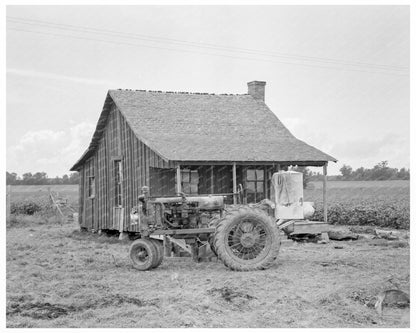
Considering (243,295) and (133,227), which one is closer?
(243,295)

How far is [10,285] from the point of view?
→ 11.9 metres

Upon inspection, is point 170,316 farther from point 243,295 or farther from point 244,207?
point 244,207

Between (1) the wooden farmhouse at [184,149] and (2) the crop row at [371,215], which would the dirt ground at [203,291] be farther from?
(2) the crop row at [371,215]

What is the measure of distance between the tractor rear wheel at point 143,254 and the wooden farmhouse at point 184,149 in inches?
187

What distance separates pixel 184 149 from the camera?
1952cm

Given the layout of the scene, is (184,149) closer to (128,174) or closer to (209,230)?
(128,174)

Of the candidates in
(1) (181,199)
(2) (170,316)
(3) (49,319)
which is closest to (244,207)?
(1) (181,199)

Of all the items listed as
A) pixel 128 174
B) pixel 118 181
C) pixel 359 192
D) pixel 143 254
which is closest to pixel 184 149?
pixel 128 174

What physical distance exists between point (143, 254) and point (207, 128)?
29.2 feet

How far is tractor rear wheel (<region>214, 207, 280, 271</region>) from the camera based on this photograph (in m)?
13.1

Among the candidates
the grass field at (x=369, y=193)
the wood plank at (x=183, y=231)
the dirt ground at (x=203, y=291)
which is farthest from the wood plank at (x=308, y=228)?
the grass field at (x=369, y=193)

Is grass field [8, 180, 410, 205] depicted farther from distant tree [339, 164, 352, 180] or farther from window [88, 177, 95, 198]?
window [88, 177, 95, 198]

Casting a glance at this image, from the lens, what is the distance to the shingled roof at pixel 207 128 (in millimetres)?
19906
